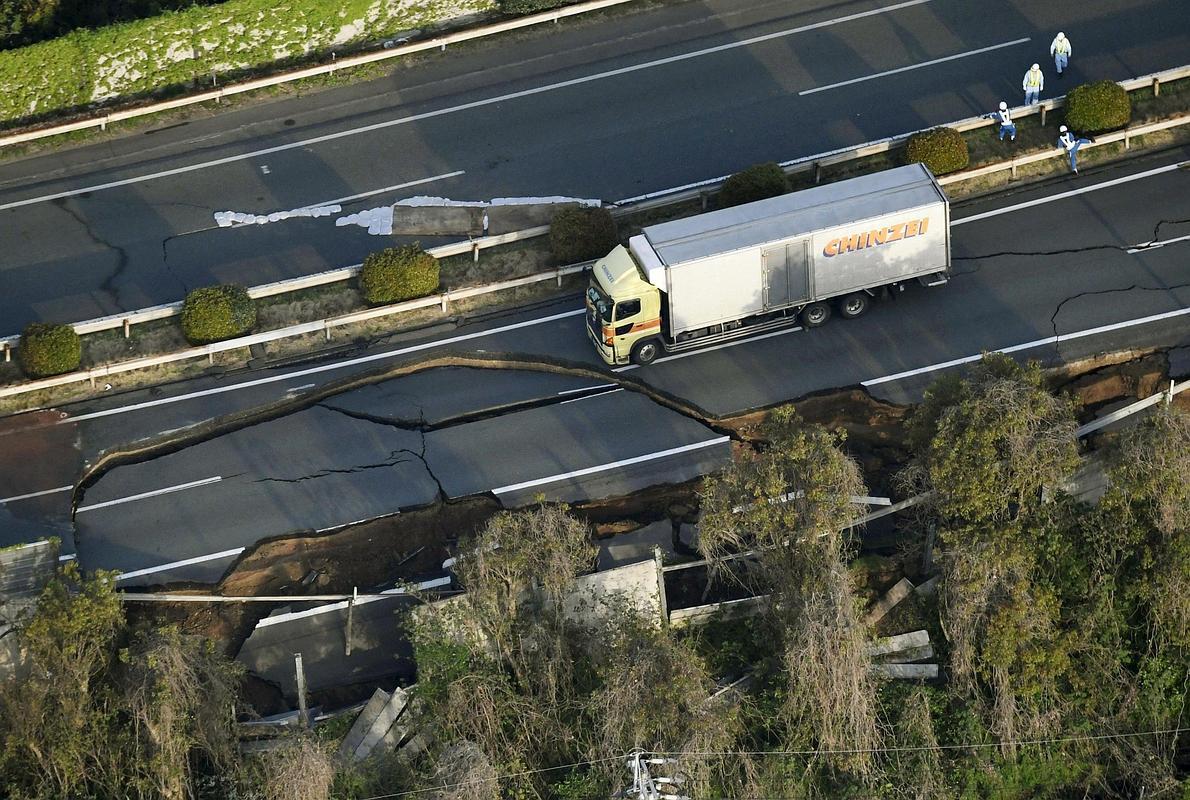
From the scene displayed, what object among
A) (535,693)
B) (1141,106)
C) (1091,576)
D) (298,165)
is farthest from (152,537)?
(1141,106)

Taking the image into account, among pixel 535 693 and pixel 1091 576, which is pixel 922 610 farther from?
pixel 535 693

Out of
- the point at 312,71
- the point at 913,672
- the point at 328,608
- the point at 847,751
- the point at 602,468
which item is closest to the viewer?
the point at 847,751

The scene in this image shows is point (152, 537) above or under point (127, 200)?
under

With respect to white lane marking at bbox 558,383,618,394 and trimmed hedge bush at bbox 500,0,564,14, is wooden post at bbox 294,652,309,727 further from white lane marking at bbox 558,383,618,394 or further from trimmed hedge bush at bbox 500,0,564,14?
trimmed hedge bush at bbox 500,0,564,14

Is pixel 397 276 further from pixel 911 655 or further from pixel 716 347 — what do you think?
pixel 911 655

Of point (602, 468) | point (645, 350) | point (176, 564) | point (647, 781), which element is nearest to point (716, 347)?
point (645, 350)

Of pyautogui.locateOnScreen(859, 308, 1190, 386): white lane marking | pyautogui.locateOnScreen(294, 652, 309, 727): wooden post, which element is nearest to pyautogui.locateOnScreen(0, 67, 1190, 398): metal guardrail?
pyautogui.locateOnScreen(859, 308, 1190, 386): white lane marking
